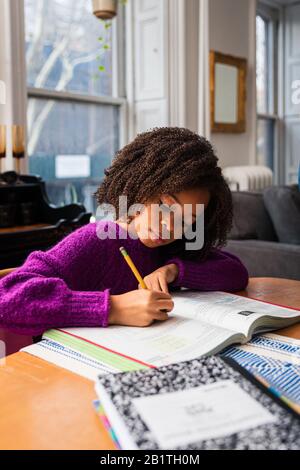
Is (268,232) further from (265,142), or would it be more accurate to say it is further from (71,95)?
(265,142)

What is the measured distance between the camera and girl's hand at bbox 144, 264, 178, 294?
46.5 inches

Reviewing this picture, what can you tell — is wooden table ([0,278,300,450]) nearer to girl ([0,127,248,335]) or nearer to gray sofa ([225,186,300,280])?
girl ([0,127,248,335])

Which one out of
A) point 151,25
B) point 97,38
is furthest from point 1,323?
point 151,25

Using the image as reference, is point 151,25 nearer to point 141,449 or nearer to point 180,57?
point 180,57

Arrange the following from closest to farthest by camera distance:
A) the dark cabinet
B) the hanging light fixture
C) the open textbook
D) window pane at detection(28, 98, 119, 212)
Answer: the open textbook
the dark cabinet
the hanging light fixture
window pane at detection(28, 98, 119, 212)

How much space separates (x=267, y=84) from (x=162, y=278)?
17.2ft

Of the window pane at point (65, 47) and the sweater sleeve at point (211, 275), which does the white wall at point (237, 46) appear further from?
the sweater sleeve at point (211, 275)

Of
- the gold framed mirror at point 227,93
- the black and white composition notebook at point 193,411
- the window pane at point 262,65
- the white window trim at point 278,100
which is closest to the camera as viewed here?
the black and white composition notebook at point 193,411

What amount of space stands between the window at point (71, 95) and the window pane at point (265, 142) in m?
2.19

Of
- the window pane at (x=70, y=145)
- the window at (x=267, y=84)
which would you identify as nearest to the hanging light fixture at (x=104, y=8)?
the window pane at (x=70, y=145)

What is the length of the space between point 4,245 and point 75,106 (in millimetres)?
1633

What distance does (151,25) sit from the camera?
159 inches

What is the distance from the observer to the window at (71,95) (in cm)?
336

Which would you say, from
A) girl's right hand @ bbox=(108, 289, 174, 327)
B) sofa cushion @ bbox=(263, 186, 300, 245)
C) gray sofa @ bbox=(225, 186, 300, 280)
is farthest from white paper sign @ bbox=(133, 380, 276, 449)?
sofa cushion @ bbox=(263, 186, 300, 245)
